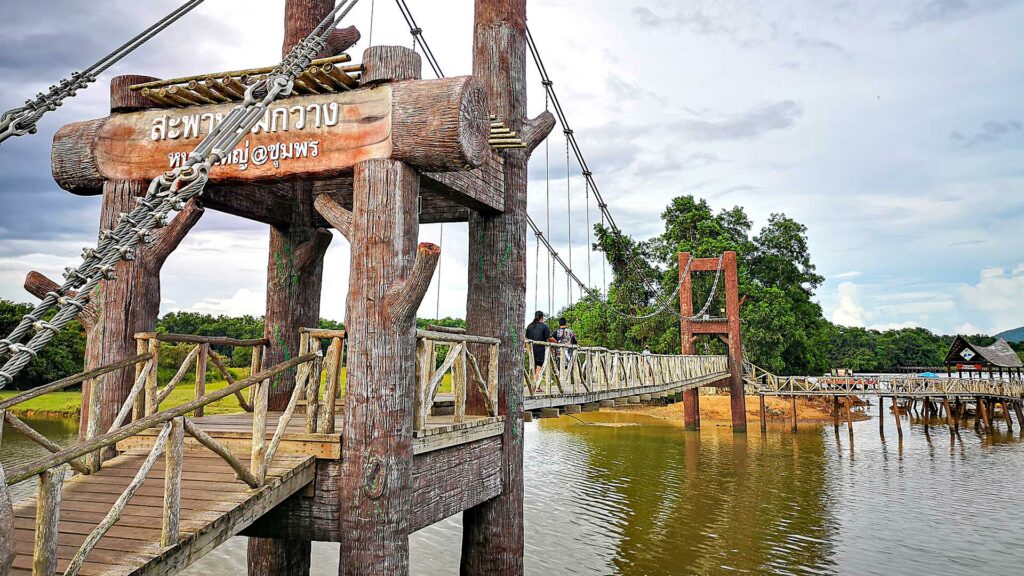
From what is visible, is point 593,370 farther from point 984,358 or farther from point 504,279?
point 984,358

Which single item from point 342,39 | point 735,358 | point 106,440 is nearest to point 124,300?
point 106,440

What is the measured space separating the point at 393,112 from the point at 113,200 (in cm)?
237

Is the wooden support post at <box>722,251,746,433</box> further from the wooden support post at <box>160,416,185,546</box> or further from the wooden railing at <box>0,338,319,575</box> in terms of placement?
the wooden support post at <box>160,416,185,546</box>

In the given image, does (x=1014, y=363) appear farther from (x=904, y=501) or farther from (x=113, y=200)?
(x=113, y=200)

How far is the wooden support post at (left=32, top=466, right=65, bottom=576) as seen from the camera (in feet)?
9.78

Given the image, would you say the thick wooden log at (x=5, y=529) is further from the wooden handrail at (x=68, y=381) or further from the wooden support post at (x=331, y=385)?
the wooden support post at (x=331, y=385)

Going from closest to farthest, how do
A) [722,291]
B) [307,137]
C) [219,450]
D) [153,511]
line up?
[219,450] → [153,511] → [307,137] → [722,291]

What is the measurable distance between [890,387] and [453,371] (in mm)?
28608

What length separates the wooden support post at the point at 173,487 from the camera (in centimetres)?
343

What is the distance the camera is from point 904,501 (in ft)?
47.5

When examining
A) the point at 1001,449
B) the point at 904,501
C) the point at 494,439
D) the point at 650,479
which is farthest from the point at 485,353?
the point at 1001,449

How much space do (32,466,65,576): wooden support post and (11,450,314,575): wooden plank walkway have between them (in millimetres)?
197

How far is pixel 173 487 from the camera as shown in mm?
3506

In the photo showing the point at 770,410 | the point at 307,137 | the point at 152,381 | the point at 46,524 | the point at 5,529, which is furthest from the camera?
the point at 770,410
